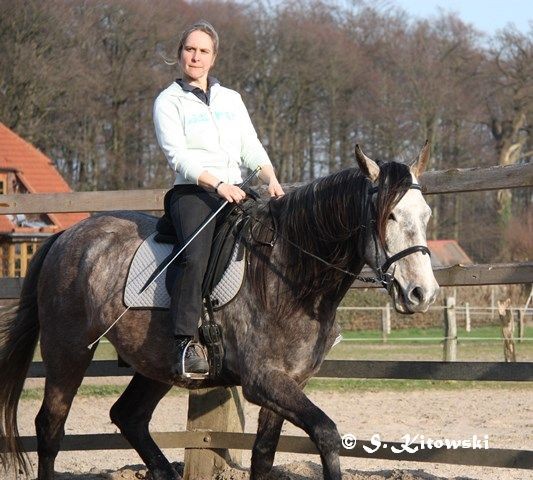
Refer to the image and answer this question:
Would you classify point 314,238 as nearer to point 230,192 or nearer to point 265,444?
point 230,192

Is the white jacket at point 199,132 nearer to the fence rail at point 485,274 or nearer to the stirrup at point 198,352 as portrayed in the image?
the stirrup at point 198,352

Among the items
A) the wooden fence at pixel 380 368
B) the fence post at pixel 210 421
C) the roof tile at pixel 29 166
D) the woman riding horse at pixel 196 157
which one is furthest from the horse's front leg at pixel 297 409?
the roof tile at pixel 29 166

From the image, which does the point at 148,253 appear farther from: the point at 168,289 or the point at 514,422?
the point at 514,422

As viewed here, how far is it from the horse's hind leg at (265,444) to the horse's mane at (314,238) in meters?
0.82

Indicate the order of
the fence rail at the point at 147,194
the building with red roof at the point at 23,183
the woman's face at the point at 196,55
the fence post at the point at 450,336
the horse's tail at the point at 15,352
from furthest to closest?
the building with red roof at the point at 23,183 → the fence post at the point at 450,336 → the horse's tail at the point at 15,352 → the fence rail at the point at 147,194 → the woman's face at the point at 196,55

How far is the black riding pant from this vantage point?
5.65 metres

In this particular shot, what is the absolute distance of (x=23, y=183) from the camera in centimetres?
3731

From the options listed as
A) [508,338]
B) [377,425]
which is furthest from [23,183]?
[377,425]

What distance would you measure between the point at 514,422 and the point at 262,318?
5635 millimetres

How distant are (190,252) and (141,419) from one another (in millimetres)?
1625

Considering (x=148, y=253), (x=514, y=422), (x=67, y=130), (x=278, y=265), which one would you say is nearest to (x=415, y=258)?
(x=278, y=265)

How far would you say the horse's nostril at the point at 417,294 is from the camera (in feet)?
15.8

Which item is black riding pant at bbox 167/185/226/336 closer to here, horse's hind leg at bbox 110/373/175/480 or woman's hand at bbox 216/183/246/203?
woman's hand at bbox 216/183/246/203

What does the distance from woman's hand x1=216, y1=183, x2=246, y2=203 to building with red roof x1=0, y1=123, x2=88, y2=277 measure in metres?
29.8
